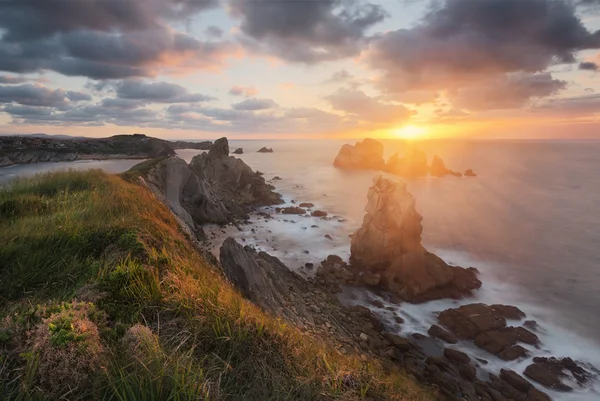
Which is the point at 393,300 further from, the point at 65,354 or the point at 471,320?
the point at 65,354

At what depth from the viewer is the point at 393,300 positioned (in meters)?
24.3

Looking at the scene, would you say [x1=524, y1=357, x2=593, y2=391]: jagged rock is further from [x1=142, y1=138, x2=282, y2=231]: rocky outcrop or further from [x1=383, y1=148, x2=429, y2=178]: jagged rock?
[x1=383, y1=148, x2=429, y2=178]: jagged rock

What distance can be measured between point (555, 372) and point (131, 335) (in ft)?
79.5

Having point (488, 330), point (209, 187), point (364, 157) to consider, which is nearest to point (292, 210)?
point (209, 187)

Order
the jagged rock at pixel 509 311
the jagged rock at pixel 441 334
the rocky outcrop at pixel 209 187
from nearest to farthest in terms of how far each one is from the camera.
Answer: the jagged rock at pixel 441 334 < the jagged rock at pixel 509 311 < the rocky outcrop at pixel 209 187

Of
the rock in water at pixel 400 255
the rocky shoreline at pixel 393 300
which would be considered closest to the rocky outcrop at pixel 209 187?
the rocky shoreline at pixel 393 300

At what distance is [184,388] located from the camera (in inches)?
111

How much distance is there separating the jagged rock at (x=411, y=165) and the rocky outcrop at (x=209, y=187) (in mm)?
76653

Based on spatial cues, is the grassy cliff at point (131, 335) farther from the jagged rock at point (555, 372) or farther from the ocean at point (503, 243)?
the jagged rock at point (555, 372)

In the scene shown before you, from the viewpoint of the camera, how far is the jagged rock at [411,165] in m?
118

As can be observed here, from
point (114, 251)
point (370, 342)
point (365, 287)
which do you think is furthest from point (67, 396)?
point (365, 287)

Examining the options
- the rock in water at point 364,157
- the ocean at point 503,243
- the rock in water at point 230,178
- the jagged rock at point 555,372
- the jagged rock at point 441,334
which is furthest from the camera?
the rock in water at point 364,157

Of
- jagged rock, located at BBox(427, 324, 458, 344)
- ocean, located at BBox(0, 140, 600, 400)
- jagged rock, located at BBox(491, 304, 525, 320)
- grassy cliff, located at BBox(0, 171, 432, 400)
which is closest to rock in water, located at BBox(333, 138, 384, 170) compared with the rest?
ocean, located at BBox(0, 140, 600, 400)

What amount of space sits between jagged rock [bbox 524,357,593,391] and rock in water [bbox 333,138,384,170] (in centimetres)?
12252
